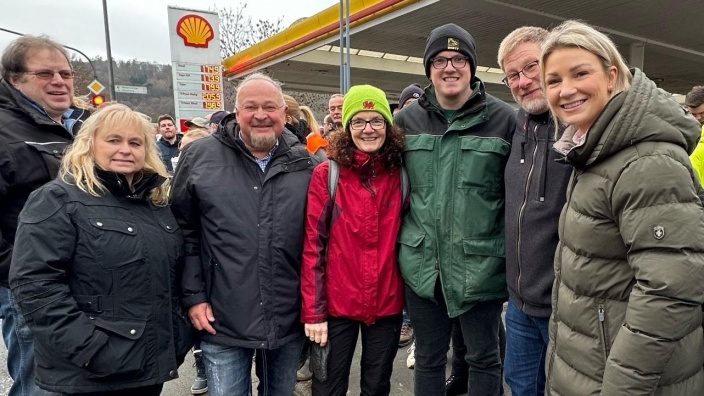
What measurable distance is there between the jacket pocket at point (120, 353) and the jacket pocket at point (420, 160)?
1.44 meters

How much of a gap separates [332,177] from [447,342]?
3.64 feet

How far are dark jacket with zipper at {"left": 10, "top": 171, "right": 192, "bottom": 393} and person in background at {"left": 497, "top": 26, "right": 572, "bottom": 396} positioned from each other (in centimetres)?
161

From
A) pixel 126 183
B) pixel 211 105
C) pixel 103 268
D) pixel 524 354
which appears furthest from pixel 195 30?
pixel 524 354

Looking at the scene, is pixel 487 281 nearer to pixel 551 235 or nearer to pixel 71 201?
pixel 551 235

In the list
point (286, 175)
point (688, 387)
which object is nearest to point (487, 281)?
point (688, 387)

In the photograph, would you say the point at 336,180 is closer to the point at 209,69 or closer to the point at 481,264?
the point at 481,264

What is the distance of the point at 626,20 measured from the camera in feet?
37.8

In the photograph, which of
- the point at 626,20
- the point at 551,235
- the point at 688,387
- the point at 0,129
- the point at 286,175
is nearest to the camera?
the point at 688,387

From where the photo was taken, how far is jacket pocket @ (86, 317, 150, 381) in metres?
1.82

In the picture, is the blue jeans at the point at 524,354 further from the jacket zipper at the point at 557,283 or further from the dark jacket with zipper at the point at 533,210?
the jacket zipper at the point at 557,283

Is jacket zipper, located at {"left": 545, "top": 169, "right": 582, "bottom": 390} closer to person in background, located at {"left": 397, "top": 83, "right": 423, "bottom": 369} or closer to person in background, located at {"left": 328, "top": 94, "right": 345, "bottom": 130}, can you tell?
person in background, located at {"left": 397, "top": 83, "right": 423, "bottom": 369}

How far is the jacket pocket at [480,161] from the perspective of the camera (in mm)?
2277

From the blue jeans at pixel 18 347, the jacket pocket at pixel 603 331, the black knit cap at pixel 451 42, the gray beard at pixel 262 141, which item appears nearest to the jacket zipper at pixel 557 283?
the jacket pocket at pixel 603 331

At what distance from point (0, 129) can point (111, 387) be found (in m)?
1.34
